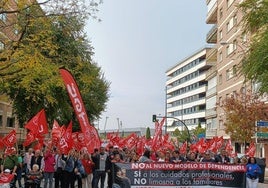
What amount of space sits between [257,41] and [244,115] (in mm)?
23928

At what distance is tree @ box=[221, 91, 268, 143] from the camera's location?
1548 inches

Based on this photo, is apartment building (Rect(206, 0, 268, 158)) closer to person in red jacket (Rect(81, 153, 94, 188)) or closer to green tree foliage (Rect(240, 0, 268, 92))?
person in red jacket (Rect(81, 153, 94, 188))

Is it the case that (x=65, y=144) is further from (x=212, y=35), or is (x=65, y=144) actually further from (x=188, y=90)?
(x=188, y=90)

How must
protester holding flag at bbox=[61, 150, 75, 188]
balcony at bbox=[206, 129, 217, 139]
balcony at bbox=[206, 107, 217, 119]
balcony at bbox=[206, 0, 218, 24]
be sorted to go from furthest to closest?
balcony at bbox=[206, 0, 218, 24] → balcony at bbox=[206, 107, 217, 119] → balcony at bbox=[206, 129, 217, 139] → protester holding flag at bbox=[61, 150, 75, 188]

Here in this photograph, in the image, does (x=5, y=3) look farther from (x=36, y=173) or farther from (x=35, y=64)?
(x=36, y=173)

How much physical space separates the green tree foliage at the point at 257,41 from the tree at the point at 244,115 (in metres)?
21.3

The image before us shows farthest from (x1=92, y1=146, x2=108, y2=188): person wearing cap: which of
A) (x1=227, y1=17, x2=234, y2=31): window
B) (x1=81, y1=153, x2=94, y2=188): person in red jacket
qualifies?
(x1=227, y1=17, x2=234, y2=31): window

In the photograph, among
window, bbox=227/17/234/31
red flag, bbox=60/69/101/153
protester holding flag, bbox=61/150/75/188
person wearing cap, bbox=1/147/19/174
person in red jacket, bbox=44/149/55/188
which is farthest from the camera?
window, bbox=227/17/234/31

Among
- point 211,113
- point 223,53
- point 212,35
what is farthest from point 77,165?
point 212,35

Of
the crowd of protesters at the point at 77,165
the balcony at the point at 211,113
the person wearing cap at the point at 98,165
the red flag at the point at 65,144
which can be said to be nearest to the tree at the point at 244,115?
the red flag at the point at 65,144

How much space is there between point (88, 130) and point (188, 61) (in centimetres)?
10197

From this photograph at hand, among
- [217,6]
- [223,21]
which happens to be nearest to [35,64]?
[223,21]

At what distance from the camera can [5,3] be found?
18.9 m

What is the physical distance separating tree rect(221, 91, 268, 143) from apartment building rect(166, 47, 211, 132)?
1916 inches
